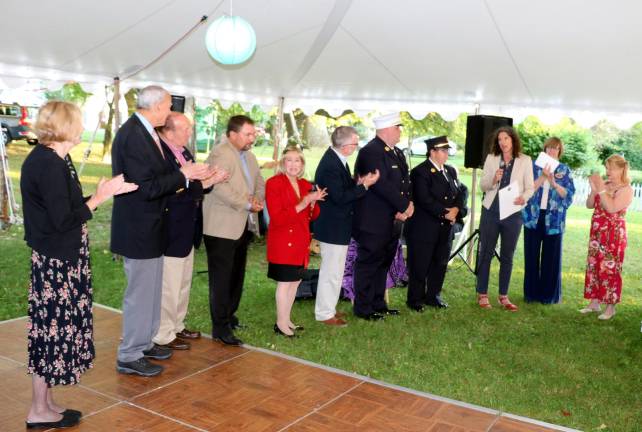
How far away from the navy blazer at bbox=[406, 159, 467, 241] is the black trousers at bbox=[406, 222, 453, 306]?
0.21 ft

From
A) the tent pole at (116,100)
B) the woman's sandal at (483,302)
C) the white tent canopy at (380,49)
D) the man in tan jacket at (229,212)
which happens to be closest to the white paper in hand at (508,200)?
the woman's sandal at (483,302)

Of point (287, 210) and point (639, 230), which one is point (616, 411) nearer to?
point (287, 210)

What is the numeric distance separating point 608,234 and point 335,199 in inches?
113

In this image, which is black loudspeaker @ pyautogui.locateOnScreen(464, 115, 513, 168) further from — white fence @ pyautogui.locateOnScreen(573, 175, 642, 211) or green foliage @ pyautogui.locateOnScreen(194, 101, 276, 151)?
green foliage @ pyautogui.locateOnScreen(194, 101, 276, 151)

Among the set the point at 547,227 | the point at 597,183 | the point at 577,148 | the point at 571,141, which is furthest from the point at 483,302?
the point at 577,148

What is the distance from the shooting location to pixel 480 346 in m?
4.85

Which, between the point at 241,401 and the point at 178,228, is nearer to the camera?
the point at 241,401

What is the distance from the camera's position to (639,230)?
47.8 feet

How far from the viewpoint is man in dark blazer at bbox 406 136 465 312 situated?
5.64 m

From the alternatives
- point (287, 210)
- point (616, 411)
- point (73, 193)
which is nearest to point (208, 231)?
point (287, 210)

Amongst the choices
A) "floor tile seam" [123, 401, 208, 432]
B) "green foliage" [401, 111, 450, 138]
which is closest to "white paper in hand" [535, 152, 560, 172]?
"floor tile seam" [123, 401, 208, 432]

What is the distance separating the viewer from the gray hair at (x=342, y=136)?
4.86 meters

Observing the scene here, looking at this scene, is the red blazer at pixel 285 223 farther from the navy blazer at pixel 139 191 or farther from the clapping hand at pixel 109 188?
the clapping hand at pixel 109 188

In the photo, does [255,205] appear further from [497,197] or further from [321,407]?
[497,197]
